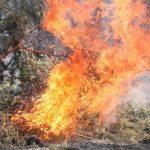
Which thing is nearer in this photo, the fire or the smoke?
the fire

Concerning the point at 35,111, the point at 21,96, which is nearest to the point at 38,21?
the point at 21,96

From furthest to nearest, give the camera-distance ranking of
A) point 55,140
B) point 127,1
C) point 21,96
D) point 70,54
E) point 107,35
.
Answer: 1. point 107,35
2. point 127,1
3. point 70,54
4. point 21,96
5. point 55,140

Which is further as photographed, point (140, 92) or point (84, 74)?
point (140, 92)

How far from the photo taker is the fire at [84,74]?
11.6m

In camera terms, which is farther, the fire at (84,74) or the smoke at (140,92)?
the smoke at (140,92)

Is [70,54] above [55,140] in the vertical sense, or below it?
above

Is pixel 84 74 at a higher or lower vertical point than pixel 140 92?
higher

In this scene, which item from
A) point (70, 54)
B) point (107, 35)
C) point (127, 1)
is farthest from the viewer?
point (107, 35)

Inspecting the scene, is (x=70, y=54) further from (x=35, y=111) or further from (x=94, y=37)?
(x=35, y=111)

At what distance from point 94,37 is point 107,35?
7.53 ft

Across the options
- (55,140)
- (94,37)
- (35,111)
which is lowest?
(55,140)

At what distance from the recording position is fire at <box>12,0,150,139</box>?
1159 cm

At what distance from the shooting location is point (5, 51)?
42.3 ft

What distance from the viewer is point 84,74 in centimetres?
1379
